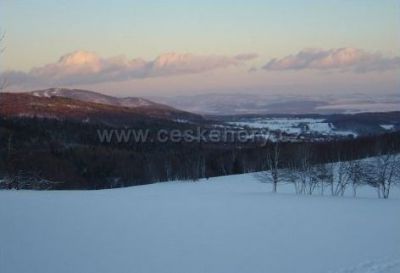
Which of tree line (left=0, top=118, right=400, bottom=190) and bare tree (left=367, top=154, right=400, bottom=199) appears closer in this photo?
bare tree (left=367, top=154, right=400, bottom=199)

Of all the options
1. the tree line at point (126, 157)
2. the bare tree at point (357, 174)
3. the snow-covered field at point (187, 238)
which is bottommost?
the tree line at point (126, 157)

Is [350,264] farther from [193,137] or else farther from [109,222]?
[193,137]

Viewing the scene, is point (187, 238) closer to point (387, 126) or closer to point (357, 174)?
point (357, 174)

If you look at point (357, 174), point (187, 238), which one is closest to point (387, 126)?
point (357, 174)

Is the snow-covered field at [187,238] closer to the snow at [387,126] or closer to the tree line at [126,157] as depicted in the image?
the tree line at [126,157]

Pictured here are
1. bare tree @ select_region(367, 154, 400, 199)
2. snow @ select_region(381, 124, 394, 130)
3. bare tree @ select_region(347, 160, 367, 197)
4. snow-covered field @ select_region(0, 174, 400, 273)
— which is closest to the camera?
snow-covered field @ select_region(0, 174, 400, 273)

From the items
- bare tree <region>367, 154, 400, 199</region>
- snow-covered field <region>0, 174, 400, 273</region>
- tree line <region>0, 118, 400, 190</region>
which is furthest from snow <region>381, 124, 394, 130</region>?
snow-covered field <region>0, 174, 400, 273</region>

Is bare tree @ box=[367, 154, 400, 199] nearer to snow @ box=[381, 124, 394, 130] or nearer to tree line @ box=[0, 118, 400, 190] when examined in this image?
tree line @ box=[0, 118, 400, 190]

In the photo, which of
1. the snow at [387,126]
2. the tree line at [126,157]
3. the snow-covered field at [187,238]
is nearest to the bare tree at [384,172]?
the tree line at [126,157]
